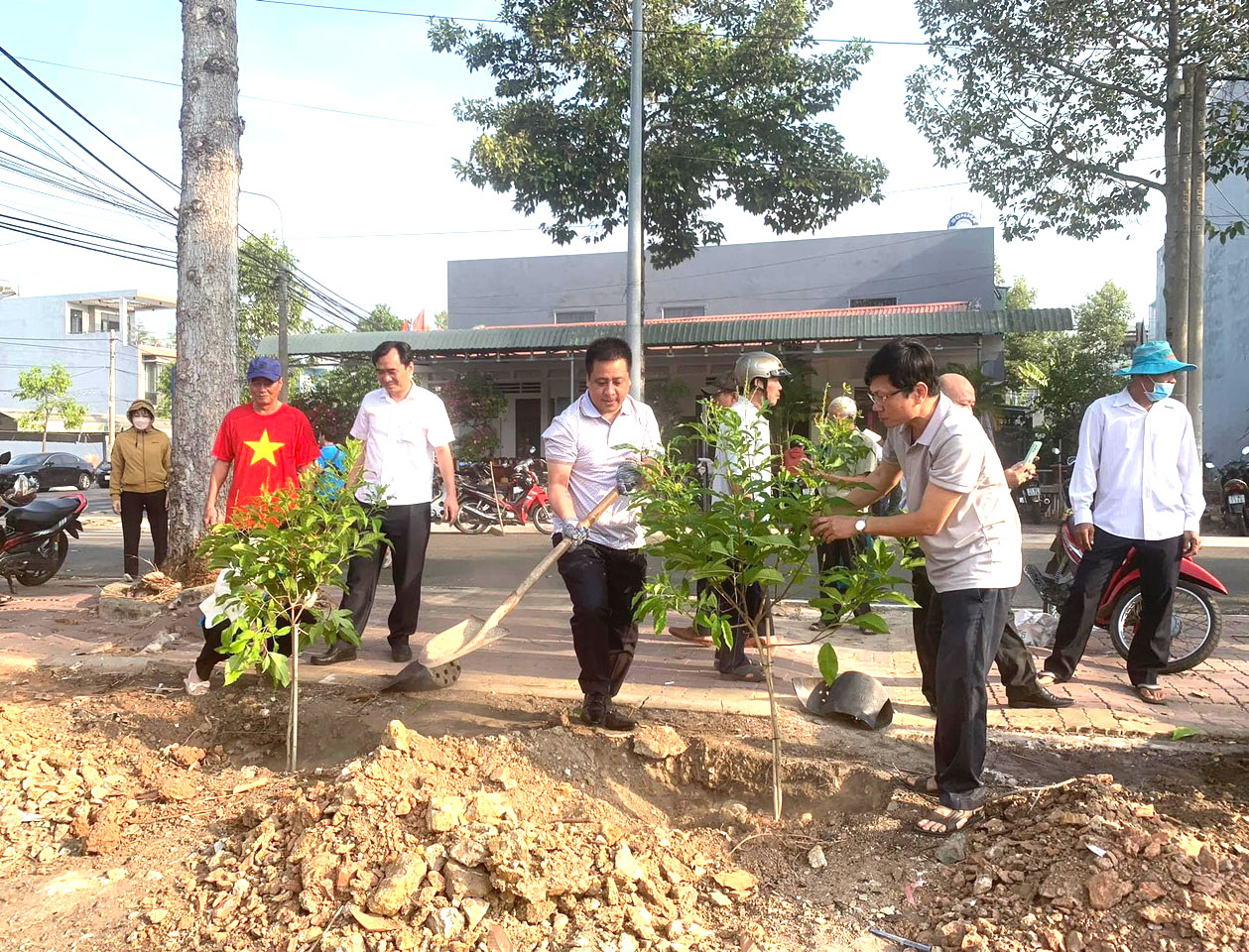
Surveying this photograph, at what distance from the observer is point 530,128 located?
13.3m

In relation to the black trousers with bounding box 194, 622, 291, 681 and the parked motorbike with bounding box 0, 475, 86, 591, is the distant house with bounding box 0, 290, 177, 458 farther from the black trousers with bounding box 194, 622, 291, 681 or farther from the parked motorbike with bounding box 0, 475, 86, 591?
the black trousers with bounding box 194, 622, 291, 681

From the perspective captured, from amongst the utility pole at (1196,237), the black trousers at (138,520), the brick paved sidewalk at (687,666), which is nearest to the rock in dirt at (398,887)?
the brick paved sidewalk at (687,666)

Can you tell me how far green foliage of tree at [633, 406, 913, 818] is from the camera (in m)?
2.82

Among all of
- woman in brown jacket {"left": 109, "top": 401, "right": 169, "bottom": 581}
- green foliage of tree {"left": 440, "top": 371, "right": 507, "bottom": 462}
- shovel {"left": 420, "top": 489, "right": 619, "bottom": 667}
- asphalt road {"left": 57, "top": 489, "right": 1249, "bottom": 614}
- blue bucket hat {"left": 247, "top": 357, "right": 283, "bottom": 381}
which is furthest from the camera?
green foliage of tree {"left": 440, "top": 371, "right": 507, "bottom": 462}

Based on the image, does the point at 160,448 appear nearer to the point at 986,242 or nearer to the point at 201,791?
the point at 201,791

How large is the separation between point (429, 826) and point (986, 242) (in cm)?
2041

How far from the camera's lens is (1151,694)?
427 centimetres

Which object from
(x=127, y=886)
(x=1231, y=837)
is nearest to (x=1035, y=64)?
(x=1231, y=837)

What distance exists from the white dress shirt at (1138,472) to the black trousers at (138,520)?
707 cm

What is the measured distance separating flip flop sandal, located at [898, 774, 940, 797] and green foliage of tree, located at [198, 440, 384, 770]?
2.32 m

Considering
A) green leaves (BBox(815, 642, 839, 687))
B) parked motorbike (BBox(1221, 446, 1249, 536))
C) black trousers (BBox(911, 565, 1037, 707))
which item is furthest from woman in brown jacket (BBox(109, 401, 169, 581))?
parked motorbike (BBox(1221, 446, 1249, 536))

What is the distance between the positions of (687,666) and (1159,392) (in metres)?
2.84

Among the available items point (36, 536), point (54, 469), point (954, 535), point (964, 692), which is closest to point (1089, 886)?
point (964, 692)

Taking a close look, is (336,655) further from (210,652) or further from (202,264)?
(202,264)
